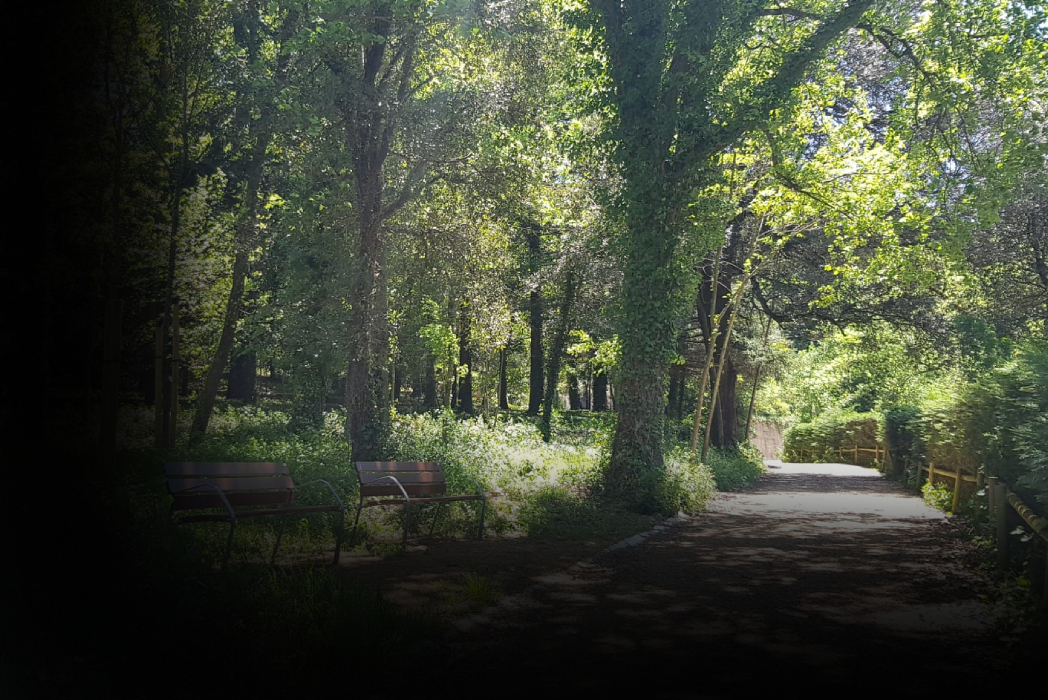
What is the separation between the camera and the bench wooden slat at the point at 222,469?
6922 millimetres

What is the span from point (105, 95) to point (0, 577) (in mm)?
6200

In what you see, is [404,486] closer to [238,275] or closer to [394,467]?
[394,467]

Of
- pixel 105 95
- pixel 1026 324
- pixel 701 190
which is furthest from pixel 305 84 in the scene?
pixel 1026 324

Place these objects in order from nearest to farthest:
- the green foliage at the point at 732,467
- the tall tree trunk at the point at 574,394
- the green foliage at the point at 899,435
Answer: the green foliage at the point at 732,467
the green foliage at the point at 899,435
the tall tree trunk at the point at 574,394

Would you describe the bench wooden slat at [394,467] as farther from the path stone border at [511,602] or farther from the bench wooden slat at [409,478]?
the path stone border at [511,602]

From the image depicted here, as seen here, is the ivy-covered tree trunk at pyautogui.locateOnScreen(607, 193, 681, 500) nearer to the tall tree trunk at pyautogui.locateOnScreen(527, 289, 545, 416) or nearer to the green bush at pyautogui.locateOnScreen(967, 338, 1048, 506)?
the green bush at pyautogui.locateOnScreen(967, 338, 1048, 506)

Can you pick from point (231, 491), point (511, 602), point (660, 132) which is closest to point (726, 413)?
point (660, 132)

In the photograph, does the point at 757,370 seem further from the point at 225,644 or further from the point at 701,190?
the point at 225,644

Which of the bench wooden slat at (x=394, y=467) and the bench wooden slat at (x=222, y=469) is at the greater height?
the bench wooden slat at (x=222, y=469)

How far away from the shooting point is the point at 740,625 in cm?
582

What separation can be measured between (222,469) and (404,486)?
2.45 metres

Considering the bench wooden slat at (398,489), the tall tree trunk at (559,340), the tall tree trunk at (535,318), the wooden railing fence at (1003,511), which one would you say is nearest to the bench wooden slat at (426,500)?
the bench wooden slat at (398,489)

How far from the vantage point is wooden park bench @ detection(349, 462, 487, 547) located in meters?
8.90

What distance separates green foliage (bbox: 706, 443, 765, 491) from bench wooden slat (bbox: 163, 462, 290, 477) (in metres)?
12.6
